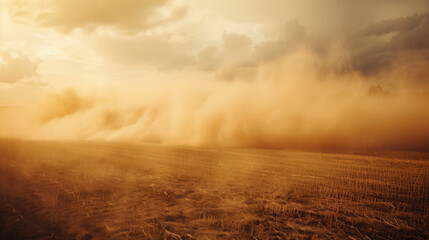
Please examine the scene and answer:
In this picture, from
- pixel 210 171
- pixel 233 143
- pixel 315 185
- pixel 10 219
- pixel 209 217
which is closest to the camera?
pixel 10 219

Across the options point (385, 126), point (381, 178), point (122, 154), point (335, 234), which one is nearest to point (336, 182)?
point (381, 178)

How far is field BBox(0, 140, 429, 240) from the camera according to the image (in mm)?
4949

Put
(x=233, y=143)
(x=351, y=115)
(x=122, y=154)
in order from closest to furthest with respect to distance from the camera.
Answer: (x=122, y=154) → (x=233, y=143) → (x=351, y=115)

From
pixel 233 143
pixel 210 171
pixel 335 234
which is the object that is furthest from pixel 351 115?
pixel 335 234

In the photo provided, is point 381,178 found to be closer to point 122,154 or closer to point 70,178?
point 70,178

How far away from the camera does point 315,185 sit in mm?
7820

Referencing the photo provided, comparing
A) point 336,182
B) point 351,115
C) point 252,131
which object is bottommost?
point 336,182

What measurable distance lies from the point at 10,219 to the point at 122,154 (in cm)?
821

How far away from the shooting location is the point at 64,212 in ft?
18.6

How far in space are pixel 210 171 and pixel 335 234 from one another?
541 centimetres

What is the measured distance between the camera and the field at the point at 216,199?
195 inches

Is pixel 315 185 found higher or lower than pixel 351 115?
lower

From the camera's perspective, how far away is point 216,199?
22.0 ft

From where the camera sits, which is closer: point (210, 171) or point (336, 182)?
point (336, 182)
